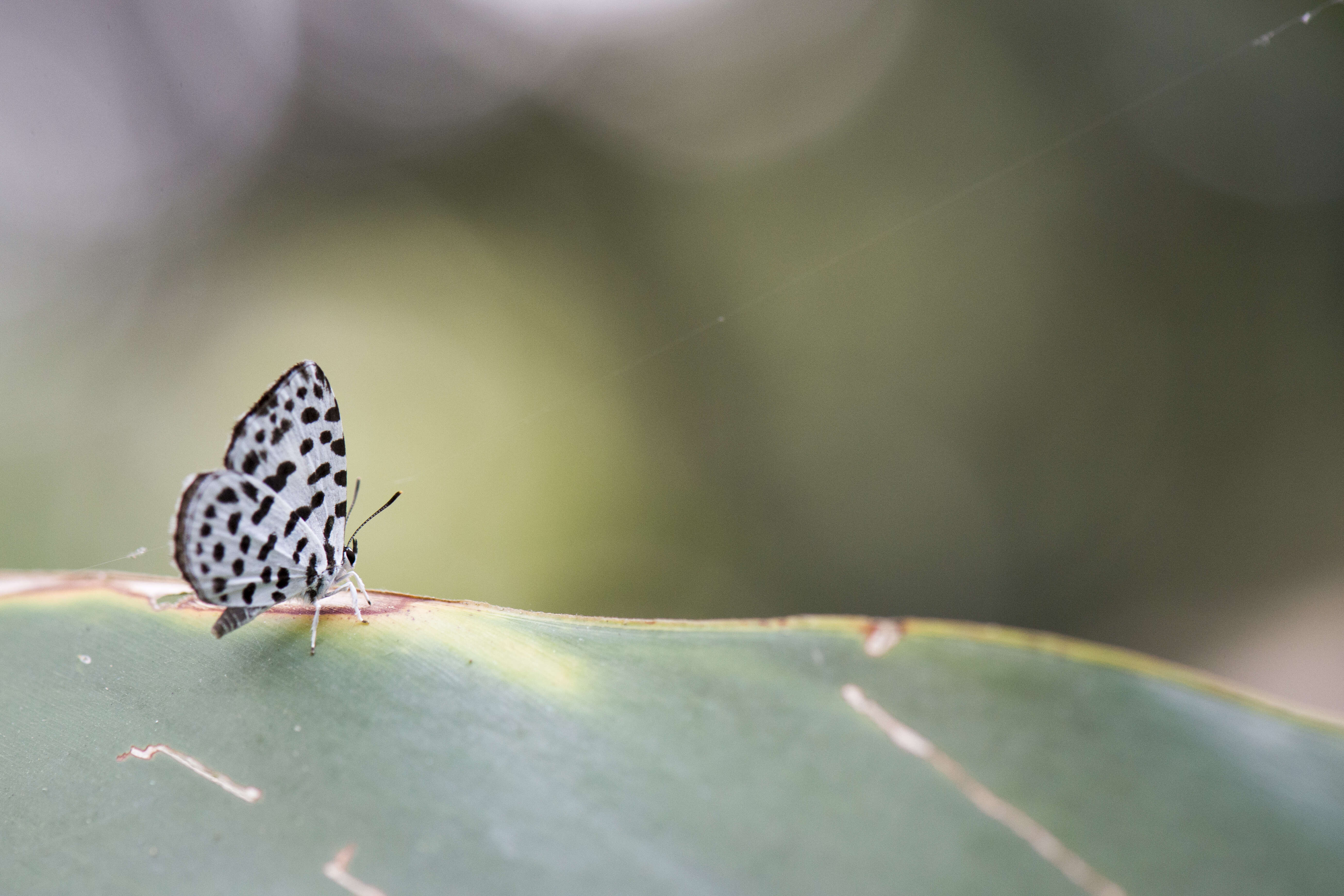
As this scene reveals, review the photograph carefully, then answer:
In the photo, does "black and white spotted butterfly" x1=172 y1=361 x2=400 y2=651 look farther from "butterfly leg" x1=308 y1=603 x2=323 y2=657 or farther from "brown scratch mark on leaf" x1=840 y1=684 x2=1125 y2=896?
"brown scratch mark on leaf" x1=840 y1=684 x2=1125 y2=896

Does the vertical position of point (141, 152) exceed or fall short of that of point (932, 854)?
it exceeds it

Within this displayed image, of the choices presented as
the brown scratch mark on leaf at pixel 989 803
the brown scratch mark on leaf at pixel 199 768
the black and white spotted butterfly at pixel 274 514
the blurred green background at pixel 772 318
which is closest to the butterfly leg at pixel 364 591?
the black and white spotted butterfly at pixel 274 514

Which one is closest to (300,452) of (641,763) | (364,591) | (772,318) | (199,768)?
(364,591)

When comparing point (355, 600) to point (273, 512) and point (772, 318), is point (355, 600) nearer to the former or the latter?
point (273, 512)

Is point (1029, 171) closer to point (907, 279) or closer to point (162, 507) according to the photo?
point (907, 279)

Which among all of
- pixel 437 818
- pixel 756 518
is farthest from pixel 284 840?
pixel 756 518

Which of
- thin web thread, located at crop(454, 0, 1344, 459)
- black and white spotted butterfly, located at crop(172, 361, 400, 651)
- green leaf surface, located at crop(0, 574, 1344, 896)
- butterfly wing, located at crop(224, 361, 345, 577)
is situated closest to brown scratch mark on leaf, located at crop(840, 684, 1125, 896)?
green leaf surface, located at crop(0, 574, 1344, 896)

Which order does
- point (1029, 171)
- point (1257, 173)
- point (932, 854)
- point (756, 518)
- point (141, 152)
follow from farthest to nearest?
1. point (756, 518)
2. point (141, 152)
3. point (1029, 171)
4. point (1257, 173)
5. point (932, 854)
